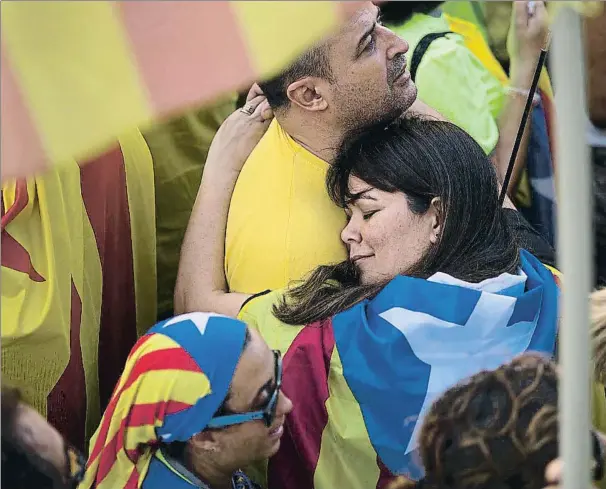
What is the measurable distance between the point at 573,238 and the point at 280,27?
0.36 meters

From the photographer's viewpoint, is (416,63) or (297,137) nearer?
(297,137)

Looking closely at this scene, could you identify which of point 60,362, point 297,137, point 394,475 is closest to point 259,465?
point 394,475

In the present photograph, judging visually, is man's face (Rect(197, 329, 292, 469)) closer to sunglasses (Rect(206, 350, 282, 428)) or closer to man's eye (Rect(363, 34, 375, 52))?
sunglasses (Rect(206, 350, 282, 428))

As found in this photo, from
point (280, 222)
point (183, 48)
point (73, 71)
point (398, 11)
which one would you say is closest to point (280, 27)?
point (183, 48)

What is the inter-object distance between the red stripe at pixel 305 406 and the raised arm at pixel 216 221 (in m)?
0.22

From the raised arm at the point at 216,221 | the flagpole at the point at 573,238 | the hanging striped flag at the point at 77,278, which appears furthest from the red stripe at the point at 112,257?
the flagpole at the point at 573,238

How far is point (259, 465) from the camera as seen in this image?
5.20 feet

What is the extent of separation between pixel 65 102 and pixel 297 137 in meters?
0.96

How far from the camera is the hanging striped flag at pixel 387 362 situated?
1.45 metres

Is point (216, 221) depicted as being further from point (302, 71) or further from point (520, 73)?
point (520, 73)

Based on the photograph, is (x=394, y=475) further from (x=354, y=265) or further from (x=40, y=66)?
(x=40, y=66)

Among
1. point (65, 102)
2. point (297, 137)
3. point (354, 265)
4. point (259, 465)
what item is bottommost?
point (259, 465)

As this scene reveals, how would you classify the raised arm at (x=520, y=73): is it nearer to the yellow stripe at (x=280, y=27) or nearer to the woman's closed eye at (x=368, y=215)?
the woman's closed eye at (x=368, y=215)

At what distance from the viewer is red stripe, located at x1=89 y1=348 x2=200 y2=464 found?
1232 mm
